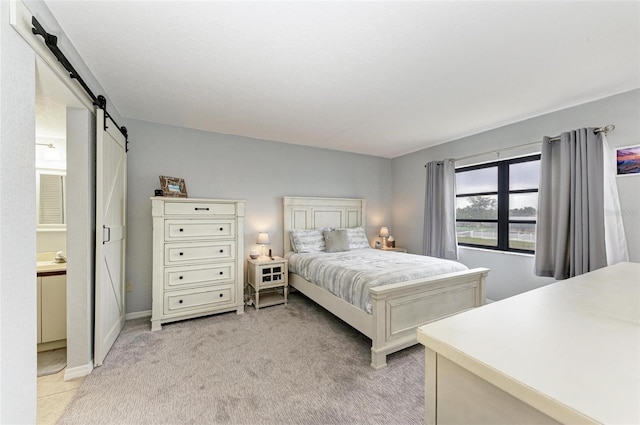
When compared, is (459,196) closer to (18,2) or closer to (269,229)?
(269,229)

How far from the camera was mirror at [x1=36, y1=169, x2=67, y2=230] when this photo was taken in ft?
9.21

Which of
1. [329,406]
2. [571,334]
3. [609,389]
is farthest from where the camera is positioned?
[329,406]

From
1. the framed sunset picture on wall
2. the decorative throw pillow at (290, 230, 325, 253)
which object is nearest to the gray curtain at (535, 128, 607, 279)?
the framed sunset picture on wall

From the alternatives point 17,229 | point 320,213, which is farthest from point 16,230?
point 320,213

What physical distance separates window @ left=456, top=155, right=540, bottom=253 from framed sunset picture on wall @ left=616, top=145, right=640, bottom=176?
2.37 feet

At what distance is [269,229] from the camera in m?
4.13

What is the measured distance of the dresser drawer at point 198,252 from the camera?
2992 millimetres

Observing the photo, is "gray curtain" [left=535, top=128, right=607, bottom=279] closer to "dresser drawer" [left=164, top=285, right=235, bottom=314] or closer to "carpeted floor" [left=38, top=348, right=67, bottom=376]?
"dresser drawer" [left=164, top=285, right=235, bottom=314]

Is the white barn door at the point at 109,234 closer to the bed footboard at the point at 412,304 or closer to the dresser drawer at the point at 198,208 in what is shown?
the dresser drawer at the point at 198,208

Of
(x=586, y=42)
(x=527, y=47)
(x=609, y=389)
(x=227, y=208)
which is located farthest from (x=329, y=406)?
(x=586, y=42)

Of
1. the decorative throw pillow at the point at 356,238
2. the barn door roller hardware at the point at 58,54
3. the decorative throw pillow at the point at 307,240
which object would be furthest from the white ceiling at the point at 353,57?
the decorative throw pillow at the point at 356,238

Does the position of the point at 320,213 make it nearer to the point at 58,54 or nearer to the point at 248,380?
the point at 248,380

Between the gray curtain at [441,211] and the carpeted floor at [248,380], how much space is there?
2156 millimetres

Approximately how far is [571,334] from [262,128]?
3.55m
